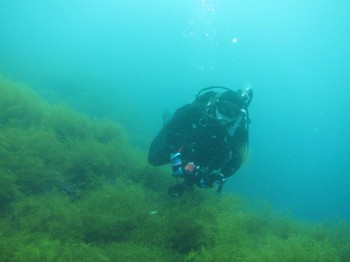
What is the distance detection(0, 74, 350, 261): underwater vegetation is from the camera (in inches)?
141

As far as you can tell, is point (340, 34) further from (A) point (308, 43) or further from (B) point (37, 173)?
(B) point (37, 173)

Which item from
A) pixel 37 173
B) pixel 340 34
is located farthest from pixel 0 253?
pixel 340 34

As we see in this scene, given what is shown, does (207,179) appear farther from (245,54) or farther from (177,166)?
(245,54)

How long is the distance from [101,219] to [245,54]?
4347 inches

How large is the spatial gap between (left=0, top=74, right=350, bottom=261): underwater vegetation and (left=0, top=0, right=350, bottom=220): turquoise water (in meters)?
32.7

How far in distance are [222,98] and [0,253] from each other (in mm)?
4327

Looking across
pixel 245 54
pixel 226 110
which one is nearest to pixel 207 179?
pixel 226 110

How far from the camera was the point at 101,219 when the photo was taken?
4273 mm

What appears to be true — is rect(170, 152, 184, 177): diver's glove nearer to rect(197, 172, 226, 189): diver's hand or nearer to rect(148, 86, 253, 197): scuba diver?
rect(148, 86, 253, 197): scuba diver

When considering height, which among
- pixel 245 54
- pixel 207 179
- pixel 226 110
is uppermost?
pixel 245 54

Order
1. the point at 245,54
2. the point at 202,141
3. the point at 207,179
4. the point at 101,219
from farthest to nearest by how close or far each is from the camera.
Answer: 1. the point at 245,54
2. the point at 202,141
3. the point at 207,179
4. the point at 101,219

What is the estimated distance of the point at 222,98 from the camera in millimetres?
5797

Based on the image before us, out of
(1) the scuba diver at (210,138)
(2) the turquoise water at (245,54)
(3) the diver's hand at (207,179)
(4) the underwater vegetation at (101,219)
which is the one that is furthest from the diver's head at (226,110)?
(2) the turquoise water at (245,54)

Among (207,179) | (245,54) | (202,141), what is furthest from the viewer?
(245,54)
